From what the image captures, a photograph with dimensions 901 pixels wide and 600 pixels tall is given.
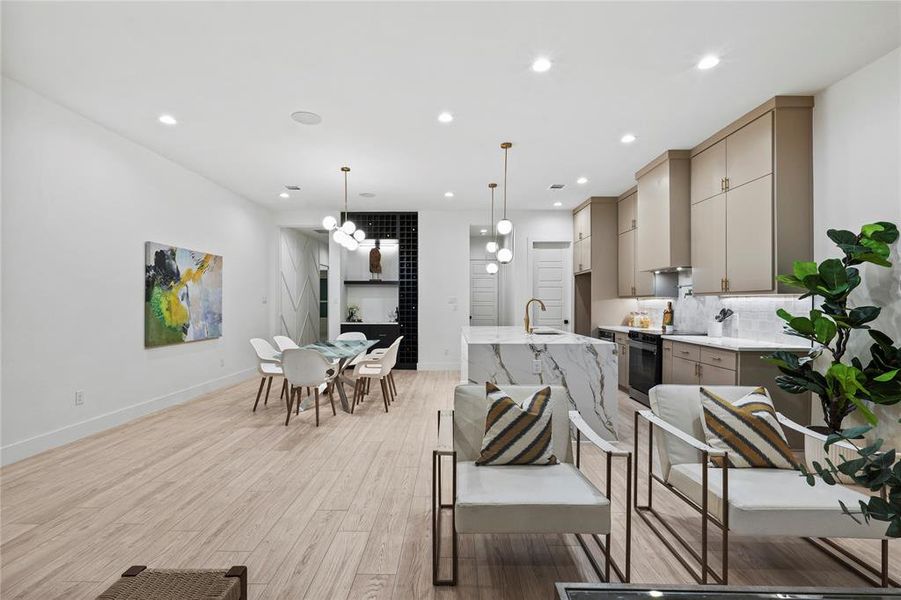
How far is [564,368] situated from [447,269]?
4.29 m

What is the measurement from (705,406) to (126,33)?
4.10 m

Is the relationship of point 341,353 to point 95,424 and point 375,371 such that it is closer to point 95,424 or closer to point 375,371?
point 375,371

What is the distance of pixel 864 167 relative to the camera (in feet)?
9.91

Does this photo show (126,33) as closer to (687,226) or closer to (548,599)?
(548,599)

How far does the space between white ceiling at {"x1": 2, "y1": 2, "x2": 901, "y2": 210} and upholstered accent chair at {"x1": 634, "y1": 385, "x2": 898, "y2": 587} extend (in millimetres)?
2239

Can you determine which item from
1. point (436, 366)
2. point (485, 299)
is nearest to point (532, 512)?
point (436, 366)

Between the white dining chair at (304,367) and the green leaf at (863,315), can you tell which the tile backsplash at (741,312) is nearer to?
the green leaf at (863,315)

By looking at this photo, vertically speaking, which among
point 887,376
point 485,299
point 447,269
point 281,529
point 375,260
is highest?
point 375,260

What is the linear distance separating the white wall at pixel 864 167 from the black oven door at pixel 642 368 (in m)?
1.90

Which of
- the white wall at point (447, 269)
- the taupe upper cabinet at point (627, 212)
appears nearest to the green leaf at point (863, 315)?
the taupe upper cabinet at point (627, 212)

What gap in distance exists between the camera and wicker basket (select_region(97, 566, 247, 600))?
4.74 feet

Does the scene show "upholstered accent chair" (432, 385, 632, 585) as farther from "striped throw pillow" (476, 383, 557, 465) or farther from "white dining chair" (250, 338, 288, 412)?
"white dining chair" (250, 338, 288, 412)

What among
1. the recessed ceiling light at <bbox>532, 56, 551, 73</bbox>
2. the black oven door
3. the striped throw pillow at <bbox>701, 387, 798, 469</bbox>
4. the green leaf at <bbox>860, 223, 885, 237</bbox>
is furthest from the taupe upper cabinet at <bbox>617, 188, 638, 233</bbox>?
the striped throw pillow at <bbox>701, 387, 798, 469</bbox>

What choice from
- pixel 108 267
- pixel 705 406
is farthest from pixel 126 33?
pixel 705 406
